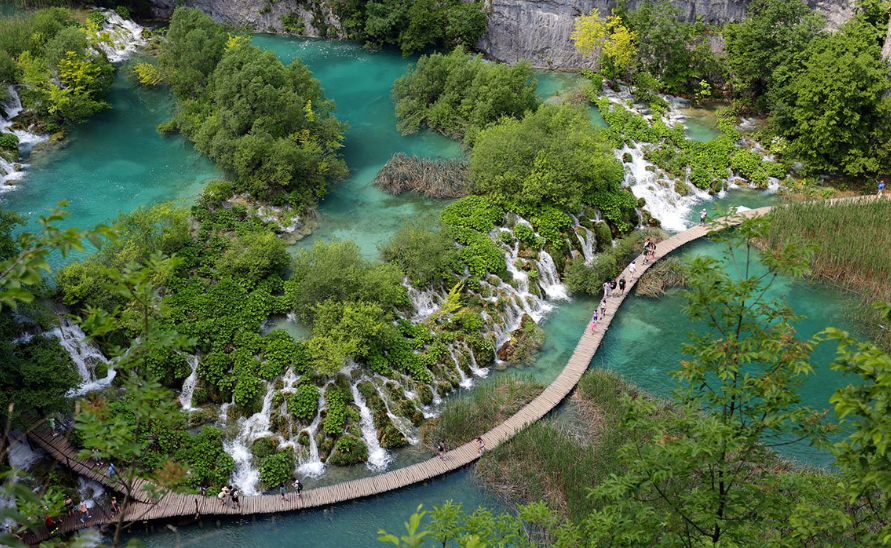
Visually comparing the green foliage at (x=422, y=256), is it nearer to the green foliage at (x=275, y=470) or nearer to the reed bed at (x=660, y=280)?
the reed bed at (x=660, y=280)

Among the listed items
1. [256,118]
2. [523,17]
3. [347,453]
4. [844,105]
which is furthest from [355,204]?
[844,105]

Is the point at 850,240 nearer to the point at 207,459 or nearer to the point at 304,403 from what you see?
the point at 304,403

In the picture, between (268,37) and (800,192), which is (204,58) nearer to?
(268,37)

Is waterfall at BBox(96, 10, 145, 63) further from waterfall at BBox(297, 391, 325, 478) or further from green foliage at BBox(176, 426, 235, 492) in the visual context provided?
waterfall at BBox(297, 391, 325, 478)

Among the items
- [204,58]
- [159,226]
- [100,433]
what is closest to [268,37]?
[204,58]

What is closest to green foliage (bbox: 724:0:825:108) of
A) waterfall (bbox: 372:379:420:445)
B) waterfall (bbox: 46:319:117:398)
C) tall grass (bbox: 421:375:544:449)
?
tall grass (bbox: 421:375:544:449)

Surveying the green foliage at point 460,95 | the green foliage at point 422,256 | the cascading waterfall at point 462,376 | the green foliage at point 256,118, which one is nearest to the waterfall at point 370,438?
the cascading waterfall at point 462,376
